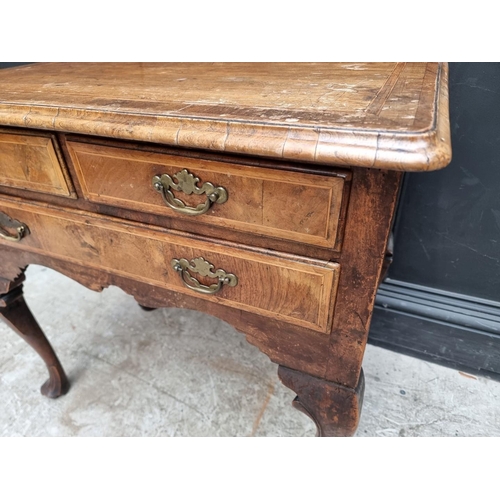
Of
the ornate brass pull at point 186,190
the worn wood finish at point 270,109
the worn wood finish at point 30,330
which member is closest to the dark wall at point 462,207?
the worn wood finish at point 270,109

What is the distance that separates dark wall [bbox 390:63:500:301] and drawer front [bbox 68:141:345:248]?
0.62m

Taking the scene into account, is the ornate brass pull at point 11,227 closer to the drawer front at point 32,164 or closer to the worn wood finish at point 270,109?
the drawer front at point 32,164

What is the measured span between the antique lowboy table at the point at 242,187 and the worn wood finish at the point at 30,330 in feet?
0.75

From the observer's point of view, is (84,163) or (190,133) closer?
(190,133)

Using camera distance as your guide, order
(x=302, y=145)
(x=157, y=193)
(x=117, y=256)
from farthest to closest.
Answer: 1. (x=117, y=256)
2. (x=157, y=193)
3. (x=302, y=145)

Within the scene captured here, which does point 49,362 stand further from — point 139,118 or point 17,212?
point 139,118

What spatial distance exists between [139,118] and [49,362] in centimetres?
88

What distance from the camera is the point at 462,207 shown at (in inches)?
37.6

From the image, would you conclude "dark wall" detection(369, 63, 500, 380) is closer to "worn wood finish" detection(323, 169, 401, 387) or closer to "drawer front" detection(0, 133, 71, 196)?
"worn wood finish" detection(323, 169, 401, 387)

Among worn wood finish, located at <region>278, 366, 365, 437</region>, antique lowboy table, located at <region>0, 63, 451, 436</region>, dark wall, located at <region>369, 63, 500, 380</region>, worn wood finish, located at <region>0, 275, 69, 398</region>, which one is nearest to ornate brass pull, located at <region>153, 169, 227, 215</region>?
antique lowboy table, located at <region>0, 63, 451, 436</region>

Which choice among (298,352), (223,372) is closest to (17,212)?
(298,352)

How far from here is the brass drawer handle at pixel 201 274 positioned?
1.87ft

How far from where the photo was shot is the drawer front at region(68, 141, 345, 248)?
45 centimetres

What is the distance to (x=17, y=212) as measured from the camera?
26.8 inches
